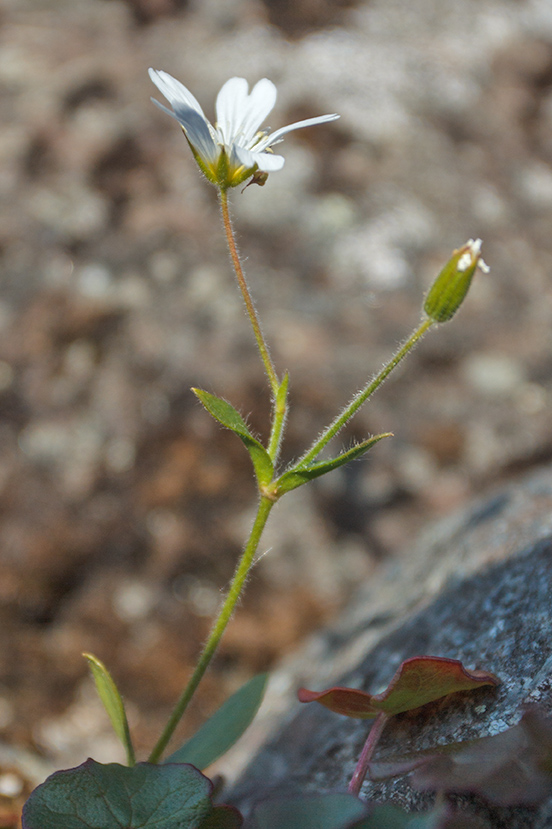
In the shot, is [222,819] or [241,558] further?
[241,558]

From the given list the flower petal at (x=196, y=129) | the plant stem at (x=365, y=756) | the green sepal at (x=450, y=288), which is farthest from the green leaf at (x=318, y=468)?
the flower petal at (x=196, y=129)

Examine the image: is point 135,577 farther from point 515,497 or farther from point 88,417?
point 515,497

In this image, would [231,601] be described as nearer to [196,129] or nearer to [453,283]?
[453,283]

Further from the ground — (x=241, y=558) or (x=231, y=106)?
(x=231, y=106)

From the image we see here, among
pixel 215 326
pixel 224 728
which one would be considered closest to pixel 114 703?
pixel 224 728

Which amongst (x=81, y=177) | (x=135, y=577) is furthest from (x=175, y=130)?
(x=135, y=577)

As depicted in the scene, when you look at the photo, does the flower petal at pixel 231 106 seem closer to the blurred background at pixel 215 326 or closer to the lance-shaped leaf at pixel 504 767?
the lance-shaped leaf at pixel 504 767

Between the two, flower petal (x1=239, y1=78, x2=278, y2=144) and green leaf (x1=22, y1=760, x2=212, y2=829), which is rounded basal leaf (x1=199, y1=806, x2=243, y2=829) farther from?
flower petal (x1=239, y1=78, x2=278, y2=144)

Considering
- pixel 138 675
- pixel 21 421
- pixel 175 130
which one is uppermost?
pixel 175 130
